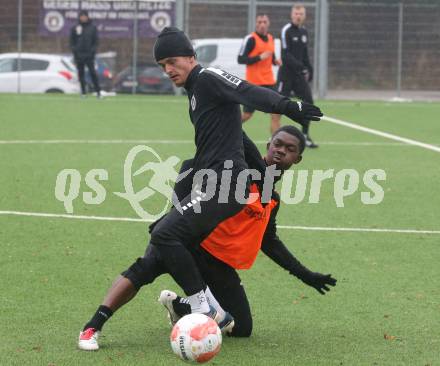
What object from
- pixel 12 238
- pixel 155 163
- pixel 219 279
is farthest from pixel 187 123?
pixel 219 279

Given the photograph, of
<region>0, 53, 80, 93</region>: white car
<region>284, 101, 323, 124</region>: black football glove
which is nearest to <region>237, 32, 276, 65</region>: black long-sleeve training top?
<region>0, 53, 80, 93</region>: white car

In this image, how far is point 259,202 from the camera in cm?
708

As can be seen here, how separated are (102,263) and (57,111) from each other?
15538 millimetres

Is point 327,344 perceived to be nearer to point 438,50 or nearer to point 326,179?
point 326,179

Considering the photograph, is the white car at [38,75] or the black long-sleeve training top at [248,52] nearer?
the black long-sleeve training top at [248,52]

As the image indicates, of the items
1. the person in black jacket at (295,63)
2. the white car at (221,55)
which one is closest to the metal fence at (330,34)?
the white car at (221,55)

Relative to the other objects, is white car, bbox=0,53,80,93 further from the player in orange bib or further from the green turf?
the green turf

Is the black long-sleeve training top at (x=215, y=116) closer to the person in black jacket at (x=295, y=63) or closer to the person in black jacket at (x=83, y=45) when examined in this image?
the person in black jacket at (x=295, y=63)

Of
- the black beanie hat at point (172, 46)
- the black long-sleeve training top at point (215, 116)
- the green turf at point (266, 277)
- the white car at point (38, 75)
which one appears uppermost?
the black beanie hat at point (172, 46)

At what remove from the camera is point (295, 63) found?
18.7m

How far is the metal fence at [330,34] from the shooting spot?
1281 inches

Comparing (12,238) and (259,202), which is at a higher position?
(259,202)

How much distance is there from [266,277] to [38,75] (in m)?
23.6

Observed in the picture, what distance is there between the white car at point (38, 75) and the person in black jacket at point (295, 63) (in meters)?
13.2
